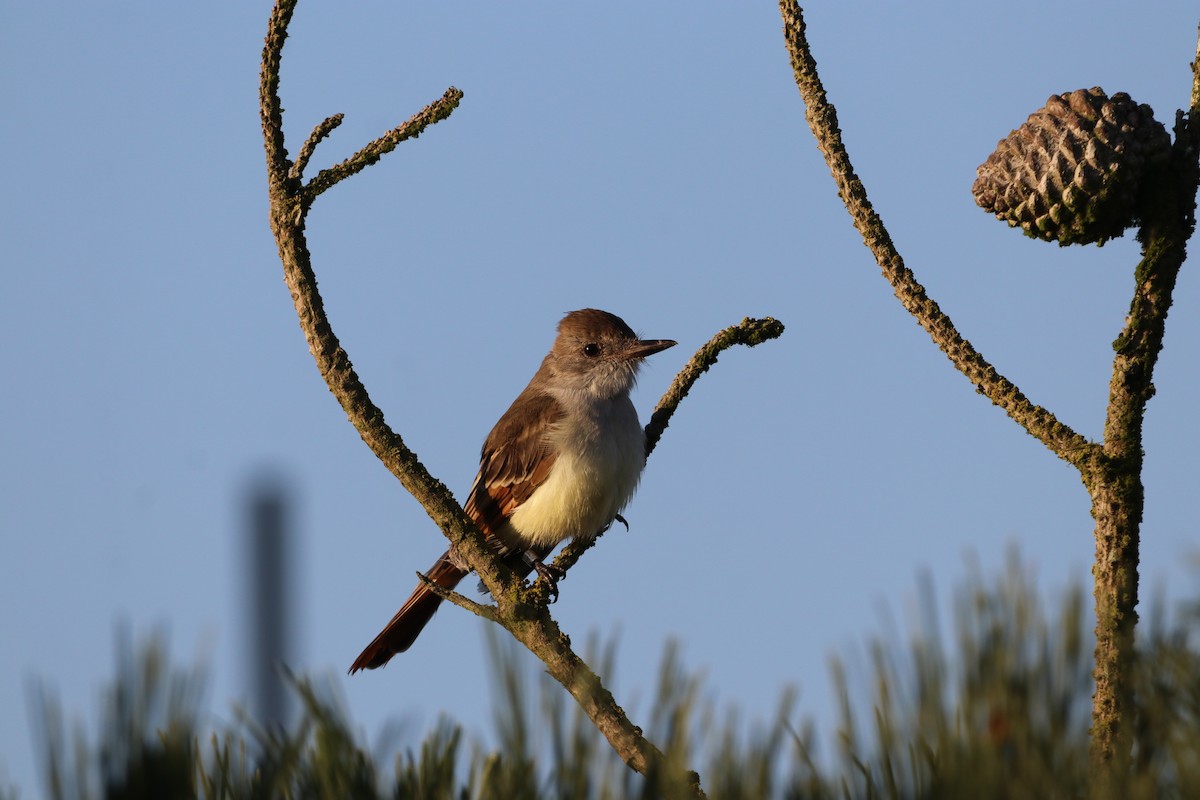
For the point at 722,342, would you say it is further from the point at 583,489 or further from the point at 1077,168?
the point at 583,489

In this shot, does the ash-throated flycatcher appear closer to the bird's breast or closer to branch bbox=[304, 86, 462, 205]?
the bird's breast

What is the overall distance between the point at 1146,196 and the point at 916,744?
5.38 feet

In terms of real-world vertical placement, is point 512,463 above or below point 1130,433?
above

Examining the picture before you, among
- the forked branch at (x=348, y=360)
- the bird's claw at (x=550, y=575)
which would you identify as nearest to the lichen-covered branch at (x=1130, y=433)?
the forked branch at (x=348, y=360)

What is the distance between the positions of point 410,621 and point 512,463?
3.84 ft

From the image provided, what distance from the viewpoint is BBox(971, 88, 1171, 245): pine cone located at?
314cm

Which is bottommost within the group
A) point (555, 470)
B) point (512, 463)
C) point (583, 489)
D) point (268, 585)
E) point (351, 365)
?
point (268, 585)

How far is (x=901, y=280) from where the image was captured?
3297 mm

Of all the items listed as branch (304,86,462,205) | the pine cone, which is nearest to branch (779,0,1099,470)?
the pine cone

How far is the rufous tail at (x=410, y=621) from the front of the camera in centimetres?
681

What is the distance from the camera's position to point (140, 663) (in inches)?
88.2

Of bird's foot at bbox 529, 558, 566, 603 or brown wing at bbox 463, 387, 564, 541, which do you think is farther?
brown wing at bbox 463, 387, 564, 541

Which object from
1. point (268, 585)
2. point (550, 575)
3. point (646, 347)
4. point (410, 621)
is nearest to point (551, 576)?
point (550, 575)

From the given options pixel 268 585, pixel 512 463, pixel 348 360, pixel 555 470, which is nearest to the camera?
pixel 268 585
